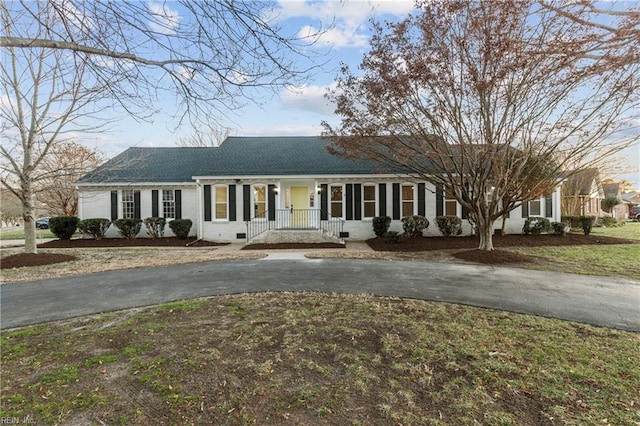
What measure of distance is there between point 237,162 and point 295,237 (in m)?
5.53

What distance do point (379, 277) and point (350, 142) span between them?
20.0ft

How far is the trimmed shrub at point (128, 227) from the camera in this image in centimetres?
1609

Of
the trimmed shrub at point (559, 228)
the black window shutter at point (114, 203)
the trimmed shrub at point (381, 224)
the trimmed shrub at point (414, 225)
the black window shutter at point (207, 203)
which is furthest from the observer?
the black window shutter at point (114, 203)

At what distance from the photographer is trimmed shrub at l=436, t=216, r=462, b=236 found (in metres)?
15.6

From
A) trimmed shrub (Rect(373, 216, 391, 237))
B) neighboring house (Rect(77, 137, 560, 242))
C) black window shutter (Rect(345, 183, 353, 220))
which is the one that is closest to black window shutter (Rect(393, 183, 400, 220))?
neighboring house (Rect(77, 137, 560, 242))

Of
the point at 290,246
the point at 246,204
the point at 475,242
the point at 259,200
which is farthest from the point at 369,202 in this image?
the point at 246,204

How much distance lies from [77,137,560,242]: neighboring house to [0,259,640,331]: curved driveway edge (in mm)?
6878

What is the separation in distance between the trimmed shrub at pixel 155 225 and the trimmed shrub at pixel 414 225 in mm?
12092

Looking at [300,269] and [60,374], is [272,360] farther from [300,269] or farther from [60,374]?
[300,269]

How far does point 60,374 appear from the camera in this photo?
10.2 ft

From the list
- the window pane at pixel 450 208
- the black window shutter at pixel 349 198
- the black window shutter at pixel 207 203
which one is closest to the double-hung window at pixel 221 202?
the black window shutter at pixel 207 203

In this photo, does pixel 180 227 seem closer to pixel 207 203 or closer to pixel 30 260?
pixel 207 203

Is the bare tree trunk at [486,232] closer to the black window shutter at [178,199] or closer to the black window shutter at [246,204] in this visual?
the black window shutter at [246,204]

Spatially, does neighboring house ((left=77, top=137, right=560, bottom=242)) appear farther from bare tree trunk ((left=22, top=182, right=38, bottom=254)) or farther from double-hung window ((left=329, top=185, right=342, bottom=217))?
bare tree trunk ((left=22, top=182, right=38, bottom=254))
